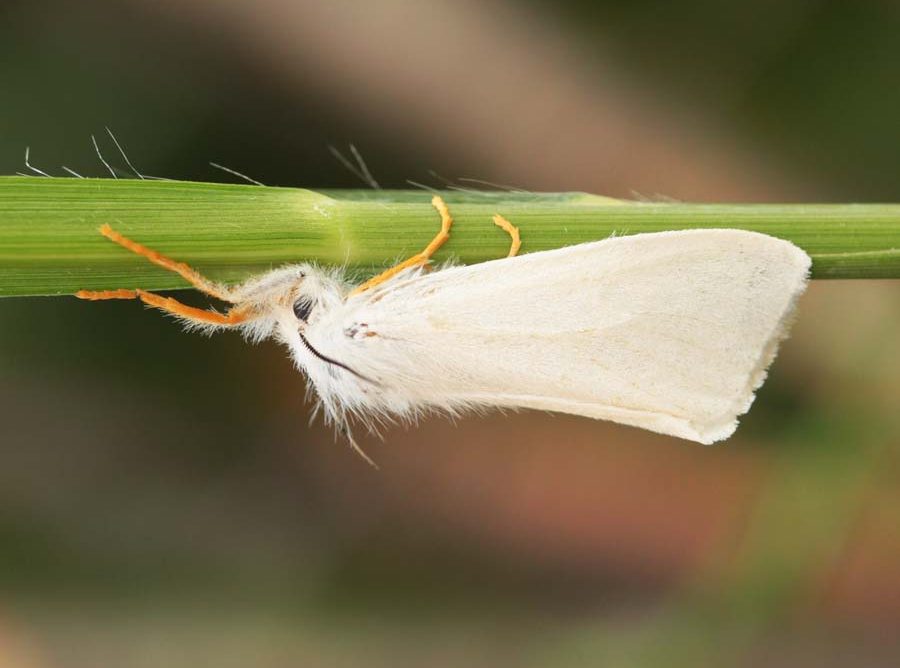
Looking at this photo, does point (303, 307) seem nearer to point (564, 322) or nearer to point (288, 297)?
point (288, 297)

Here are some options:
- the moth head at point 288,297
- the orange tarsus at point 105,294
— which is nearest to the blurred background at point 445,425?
the moth head at point 288,297

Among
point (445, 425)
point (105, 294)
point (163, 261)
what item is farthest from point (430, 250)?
point (445, 425)

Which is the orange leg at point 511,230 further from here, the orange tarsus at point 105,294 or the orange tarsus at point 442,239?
the orange tarsus at point 105,294

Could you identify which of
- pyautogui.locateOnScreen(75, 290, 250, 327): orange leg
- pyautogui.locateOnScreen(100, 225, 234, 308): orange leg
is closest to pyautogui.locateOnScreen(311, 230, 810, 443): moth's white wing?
pyautogui.locateOnScreen(75, 290, 250, 327): orange leg

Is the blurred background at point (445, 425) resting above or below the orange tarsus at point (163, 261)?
above

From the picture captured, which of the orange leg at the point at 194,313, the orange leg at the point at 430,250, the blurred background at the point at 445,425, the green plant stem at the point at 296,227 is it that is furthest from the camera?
the blurred background at the point at 445,425

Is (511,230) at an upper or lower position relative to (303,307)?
upper
